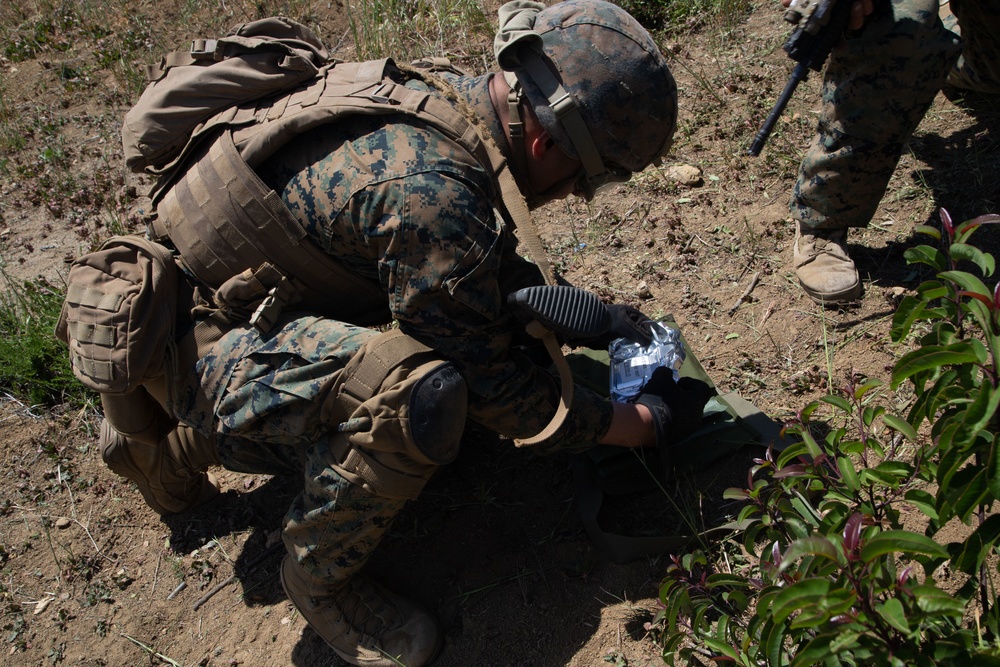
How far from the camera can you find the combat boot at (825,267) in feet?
11.3

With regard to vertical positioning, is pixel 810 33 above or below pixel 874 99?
above

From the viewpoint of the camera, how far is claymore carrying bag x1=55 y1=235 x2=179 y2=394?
2.46 metres

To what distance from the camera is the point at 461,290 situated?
2.32 metres

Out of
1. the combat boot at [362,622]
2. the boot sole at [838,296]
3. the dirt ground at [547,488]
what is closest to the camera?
the combat boot at [362,622]

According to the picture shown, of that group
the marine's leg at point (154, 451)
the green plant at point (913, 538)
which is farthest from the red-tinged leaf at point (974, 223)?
the marine's leg at point (154, 451)

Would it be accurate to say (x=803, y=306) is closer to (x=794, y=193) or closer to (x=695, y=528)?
(x=794, y=193)

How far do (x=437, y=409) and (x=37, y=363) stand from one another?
2476 millimetres

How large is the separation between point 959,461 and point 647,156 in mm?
1498

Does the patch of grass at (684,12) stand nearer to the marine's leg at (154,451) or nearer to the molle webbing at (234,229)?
the molle webbing at (234,229)

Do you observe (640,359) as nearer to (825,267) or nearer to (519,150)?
(825,267)

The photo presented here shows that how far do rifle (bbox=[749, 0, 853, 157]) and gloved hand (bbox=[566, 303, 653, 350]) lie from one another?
2.47ft

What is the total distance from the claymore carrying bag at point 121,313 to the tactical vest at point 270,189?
0.11 metres

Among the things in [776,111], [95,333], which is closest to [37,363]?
[95,333]

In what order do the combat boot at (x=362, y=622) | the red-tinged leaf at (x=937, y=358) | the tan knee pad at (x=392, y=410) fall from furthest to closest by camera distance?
the combat boot at (x=362, y=622), the tan knee pad at (x=392, y=410), the red-tinged leaf at (x=937, y=358)
